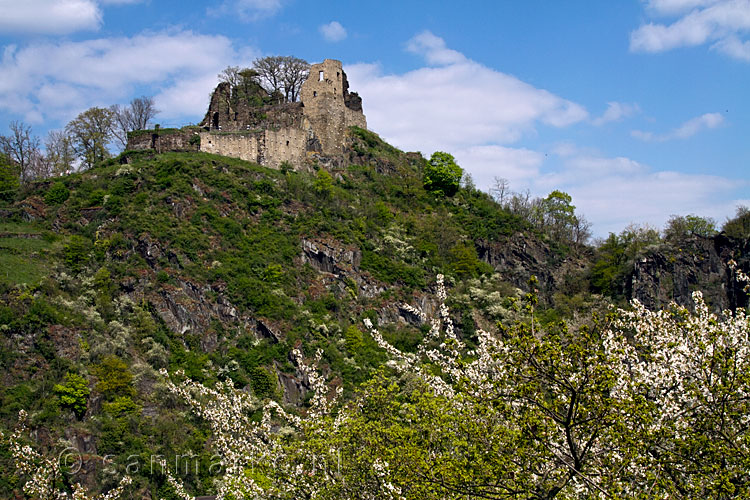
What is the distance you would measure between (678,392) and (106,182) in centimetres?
5069

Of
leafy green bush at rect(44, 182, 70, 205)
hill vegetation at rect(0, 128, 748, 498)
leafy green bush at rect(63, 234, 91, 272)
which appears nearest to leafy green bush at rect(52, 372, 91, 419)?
hill vegetation at rect(0, 128, 748, 498)

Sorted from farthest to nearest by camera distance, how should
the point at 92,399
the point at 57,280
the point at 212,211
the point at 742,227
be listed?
the point at 742,227, the point at 212,211, the point at 57,280, the point at 92,399

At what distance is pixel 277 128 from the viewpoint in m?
64.8

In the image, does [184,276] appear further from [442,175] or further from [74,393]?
[442,175]

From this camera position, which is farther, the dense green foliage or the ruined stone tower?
the dense green foliage

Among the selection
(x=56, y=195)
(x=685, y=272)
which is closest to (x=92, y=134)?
(x=56, y=195)

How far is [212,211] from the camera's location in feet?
182

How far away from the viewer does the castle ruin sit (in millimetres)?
62562

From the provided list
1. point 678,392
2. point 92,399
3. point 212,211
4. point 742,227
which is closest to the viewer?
point 678,392

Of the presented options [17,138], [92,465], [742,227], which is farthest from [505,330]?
[17,138]

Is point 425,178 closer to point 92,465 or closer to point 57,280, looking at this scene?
point 57,280

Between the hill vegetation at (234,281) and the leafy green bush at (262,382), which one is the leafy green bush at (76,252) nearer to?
the hill vegetation at (234,281)

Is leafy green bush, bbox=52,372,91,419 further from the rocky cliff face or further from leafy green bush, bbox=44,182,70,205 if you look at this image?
the rocky cliff face

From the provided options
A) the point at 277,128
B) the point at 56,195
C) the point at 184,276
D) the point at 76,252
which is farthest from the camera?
the point at 277,128
